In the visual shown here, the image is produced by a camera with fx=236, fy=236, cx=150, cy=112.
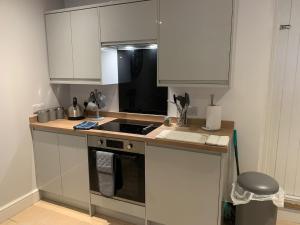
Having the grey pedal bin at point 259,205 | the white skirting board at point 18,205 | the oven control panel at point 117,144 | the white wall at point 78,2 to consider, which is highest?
the white wall at point 78,2

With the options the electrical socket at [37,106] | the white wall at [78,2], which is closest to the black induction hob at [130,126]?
the electrical socket at [37,106]

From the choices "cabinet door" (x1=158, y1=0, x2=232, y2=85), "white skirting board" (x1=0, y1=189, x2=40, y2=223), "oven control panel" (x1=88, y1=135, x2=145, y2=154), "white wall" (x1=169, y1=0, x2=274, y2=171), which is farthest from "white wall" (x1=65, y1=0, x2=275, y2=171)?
"white skirting board" (x1=0, y1=189, x2=40, y2=223)

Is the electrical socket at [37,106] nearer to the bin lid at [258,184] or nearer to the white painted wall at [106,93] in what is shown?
the white painted wall at [106,93]

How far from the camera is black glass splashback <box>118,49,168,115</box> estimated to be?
8.43 feet

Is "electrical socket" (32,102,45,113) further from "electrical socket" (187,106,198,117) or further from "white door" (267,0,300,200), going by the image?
"white door" (267,0,300,200)

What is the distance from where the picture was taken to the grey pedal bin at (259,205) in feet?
6.13

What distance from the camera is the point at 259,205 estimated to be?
6.21 feet

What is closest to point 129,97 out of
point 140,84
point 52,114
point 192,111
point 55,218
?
point 140,84

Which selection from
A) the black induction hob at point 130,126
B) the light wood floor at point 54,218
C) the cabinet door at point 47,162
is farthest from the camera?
the cabinet door at point 47,162

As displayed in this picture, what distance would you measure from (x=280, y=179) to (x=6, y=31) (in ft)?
10.2

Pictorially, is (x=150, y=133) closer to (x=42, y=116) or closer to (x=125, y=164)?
(x=125, y=164)

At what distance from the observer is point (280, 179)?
7.82 feet

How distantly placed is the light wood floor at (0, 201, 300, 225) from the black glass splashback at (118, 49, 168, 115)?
123 cm

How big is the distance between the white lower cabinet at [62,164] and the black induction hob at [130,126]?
0.29 meters
